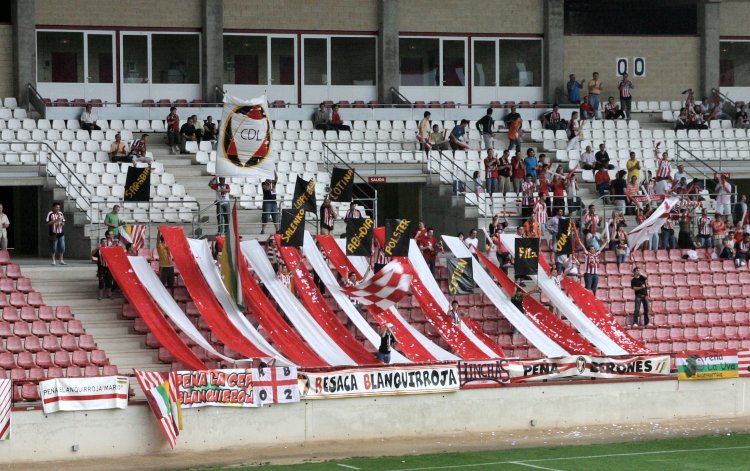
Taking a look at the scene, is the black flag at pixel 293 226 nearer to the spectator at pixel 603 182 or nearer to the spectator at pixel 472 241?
the spectator at pixel 472 241

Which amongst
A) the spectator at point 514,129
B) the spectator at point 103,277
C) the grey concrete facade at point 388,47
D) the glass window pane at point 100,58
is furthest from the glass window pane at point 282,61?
the spectator at point 103,277

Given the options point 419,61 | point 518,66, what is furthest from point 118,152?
point 518,66

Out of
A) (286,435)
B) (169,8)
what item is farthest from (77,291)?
(169,8)

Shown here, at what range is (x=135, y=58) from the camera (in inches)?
1644

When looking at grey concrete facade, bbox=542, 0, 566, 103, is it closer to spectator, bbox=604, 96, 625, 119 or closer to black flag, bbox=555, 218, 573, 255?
spectator, bbox=604, 96, 625, 119

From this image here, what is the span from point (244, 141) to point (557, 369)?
7.39 metres

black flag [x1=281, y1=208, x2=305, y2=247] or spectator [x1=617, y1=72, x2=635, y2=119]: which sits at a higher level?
spectator [x1=617, y1=72, x2=635, y2=119]

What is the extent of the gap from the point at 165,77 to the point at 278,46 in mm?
3360

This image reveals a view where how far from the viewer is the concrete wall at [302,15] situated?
42.5 metres

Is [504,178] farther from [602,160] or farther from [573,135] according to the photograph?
[573,135]

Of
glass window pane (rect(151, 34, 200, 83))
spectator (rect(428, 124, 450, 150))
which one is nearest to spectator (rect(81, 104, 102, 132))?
glass window pane (rect(151, 34, 200, 83))

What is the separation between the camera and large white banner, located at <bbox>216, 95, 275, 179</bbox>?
2842 cm

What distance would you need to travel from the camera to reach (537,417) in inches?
1159

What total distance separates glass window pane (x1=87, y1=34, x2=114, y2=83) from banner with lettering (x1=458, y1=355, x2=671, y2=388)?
16.7m
